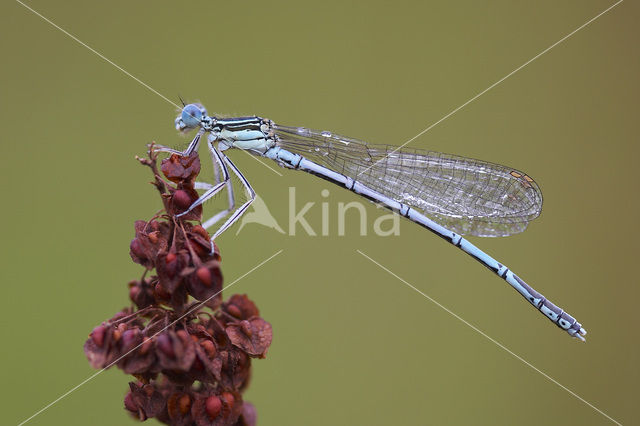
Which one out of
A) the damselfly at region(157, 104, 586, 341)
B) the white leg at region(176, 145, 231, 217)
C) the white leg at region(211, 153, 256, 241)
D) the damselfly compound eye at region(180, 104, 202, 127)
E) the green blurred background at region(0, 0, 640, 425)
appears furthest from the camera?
the green blurred background at region(0, 0, 640, 425)

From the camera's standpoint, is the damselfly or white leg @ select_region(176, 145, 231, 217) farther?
the damselfly

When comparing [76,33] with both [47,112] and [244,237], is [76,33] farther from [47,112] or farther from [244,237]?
[244,237]


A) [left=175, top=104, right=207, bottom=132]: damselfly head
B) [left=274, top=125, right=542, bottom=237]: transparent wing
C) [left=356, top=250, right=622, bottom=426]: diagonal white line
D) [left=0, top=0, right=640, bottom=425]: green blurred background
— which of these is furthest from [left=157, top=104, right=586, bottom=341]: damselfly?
[left=356, top=250, right=622, bottom=426]: diagonal white line

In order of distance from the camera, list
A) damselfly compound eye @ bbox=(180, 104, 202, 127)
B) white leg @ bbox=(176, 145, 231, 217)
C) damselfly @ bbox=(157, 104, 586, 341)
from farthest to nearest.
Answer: damselfly @ bbox=(157, 104, 586, 341), damselfly compound eye @ bbox=(180, 104, 202, 127), white leg @ bbox=(176, 145, 231, 217)

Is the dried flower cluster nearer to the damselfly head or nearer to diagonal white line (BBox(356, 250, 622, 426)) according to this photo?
the damselfly head

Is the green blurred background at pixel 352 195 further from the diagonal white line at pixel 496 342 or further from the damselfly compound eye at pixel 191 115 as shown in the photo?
the damselfly compound eye at pixel 191 115

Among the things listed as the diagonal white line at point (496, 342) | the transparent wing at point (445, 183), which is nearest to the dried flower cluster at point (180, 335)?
the transparent wing at point (445, 183)

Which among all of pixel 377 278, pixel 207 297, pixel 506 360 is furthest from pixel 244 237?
pixel 207 297
